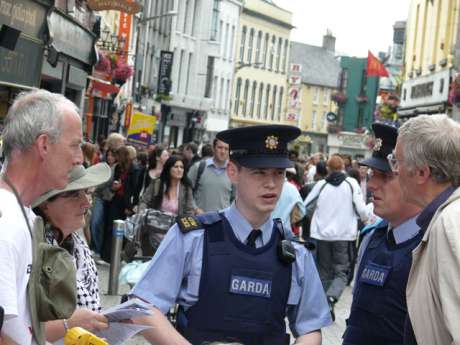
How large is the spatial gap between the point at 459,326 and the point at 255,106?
8698 centimetres

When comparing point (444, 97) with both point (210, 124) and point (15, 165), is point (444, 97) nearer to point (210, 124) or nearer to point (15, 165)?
point (15, 165)

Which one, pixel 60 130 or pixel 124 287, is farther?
pixel 124 287

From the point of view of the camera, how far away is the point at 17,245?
3.92 meters

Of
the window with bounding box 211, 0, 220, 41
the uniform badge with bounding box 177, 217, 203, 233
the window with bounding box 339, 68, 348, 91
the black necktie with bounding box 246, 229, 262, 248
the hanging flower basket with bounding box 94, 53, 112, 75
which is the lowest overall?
the black necktie with bounding box 246, 229, 262, 248

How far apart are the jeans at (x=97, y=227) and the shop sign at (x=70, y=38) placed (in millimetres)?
4270

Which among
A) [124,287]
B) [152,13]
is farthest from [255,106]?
[124,287]

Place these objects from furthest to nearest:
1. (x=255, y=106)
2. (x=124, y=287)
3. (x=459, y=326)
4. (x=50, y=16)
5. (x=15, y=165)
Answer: (x=255, y=106) → (x=50, y=16) → (x=124, y=287) → (x=15, y=165) → (x=459, y=326)

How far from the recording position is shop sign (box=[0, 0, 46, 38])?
18.4 metres

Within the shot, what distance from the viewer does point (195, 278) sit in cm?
511

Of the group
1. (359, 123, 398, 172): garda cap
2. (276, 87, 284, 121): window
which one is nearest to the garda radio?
(359, 123, 398, 172): garda cap

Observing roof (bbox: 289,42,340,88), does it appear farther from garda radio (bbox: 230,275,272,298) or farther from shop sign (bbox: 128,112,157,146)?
garda radio (bbox: 230,275,272,298)

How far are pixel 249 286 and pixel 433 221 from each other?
1.12 meters

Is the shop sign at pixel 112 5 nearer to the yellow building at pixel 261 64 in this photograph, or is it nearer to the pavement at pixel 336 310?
the pavement at pixel 336 310

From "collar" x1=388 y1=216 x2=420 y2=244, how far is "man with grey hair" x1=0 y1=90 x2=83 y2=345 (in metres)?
2.05
